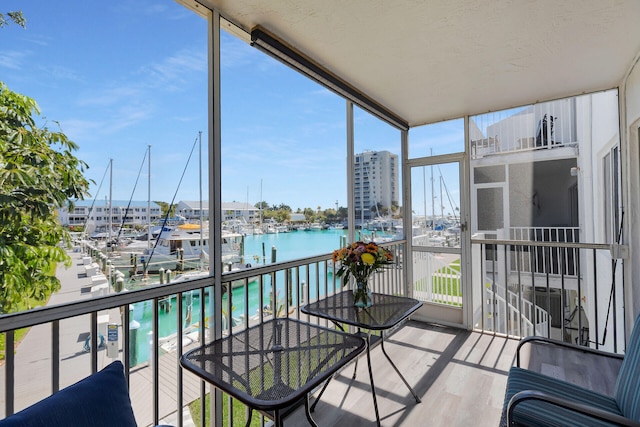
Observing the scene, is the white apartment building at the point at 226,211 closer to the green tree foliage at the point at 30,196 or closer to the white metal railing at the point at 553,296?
the green tree foliage at the point at 30,196

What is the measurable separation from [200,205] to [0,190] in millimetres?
785

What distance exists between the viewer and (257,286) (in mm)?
2084

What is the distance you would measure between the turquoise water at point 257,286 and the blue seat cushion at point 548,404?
1.46 metres

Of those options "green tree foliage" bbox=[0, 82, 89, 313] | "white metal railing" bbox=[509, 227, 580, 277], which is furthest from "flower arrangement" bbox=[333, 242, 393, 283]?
"white metal railing" bbox=[509, 227, 580, 277]

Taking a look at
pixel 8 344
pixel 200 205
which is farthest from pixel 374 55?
pixel 8 344

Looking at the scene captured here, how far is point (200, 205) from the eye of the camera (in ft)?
5.56

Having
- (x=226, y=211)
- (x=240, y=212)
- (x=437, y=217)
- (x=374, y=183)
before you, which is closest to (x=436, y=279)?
(x=437, y=217)

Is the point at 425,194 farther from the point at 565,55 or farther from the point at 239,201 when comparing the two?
the point at 239,201

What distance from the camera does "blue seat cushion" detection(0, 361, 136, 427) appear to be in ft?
2.61

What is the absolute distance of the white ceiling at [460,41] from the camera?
173 centimetres

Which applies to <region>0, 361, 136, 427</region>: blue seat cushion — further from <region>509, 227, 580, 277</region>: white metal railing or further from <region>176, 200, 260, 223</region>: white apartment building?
<region>509, 227, 580, 277</region>: white metal railing

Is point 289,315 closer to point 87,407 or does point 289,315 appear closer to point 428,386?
point 428,386

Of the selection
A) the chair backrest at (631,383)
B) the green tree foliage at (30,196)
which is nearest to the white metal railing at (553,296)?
the chair backrest at (631,383)

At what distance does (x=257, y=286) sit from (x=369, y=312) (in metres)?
0.77
